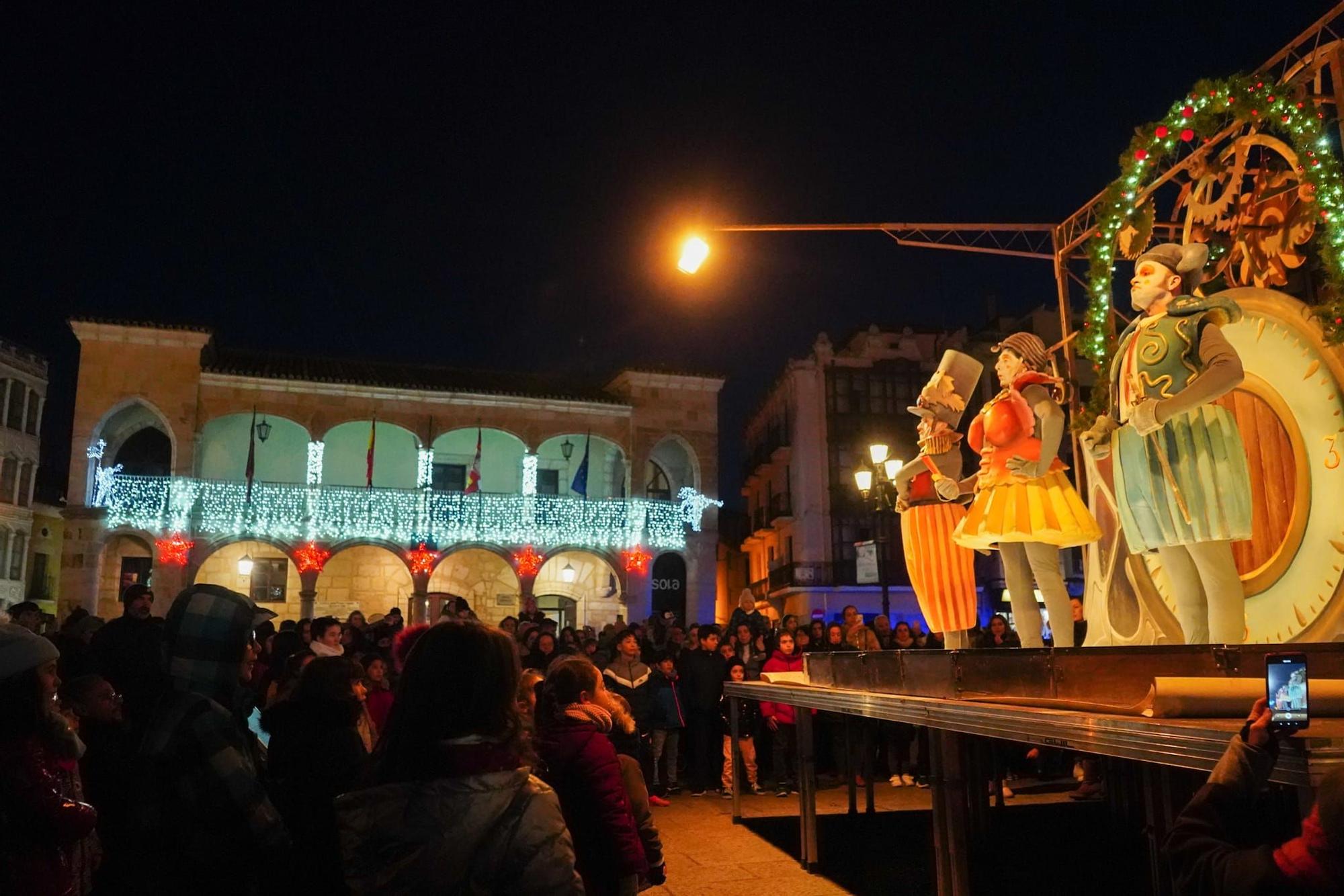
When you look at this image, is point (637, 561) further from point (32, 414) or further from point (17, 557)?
point (32, 414)

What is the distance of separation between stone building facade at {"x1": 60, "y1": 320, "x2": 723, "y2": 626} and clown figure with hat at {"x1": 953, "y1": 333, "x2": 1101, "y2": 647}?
2017 cm

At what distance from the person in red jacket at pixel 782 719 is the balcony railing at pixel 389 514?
50.4 ft

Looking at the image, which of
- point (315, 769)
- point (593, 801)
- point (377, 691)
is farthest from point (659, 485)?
point (315, 769)

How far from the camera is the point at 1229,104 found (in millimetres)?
4980

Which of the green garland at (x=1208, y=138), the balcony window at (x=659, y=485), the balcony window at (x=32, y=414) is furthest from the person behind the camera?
the balcony window at (x=32, y=414)

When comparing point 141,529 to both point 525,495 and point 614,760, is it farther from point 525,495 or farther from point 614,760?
point 614,760

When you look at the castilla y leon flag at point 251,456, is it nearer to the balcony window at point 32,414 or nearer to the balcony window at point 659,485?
the balcony window at point 659,485

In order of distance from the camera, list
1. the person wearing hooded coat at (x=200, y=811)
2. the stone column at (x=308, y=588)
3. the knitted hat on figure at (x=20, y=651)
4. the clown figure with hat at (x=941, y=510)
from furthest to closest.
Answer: the stone column at (x=308, y=588) < the clown figure with hat at (x=941, y=510) < the person wearing hooded coat at (x=200, y=811) < the knitted hat on figure at (x=20, y=651)

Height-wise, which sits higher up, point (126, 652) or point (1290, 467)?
point (1290, 467)

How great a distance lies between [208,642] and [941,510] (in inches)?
172

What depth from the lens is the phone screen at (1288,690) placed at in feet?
6.26

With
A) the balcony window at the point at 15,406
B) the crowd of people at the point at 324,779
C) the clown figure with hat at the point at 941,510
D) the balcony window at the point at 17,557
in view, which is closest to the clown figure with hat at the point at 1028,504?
the clown figure with hat at the point at 941,510

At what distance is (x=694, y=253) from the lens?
7641mm

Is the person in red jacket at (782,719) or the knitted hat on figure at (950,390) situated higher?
the knitted hat on figure at (950,390)
